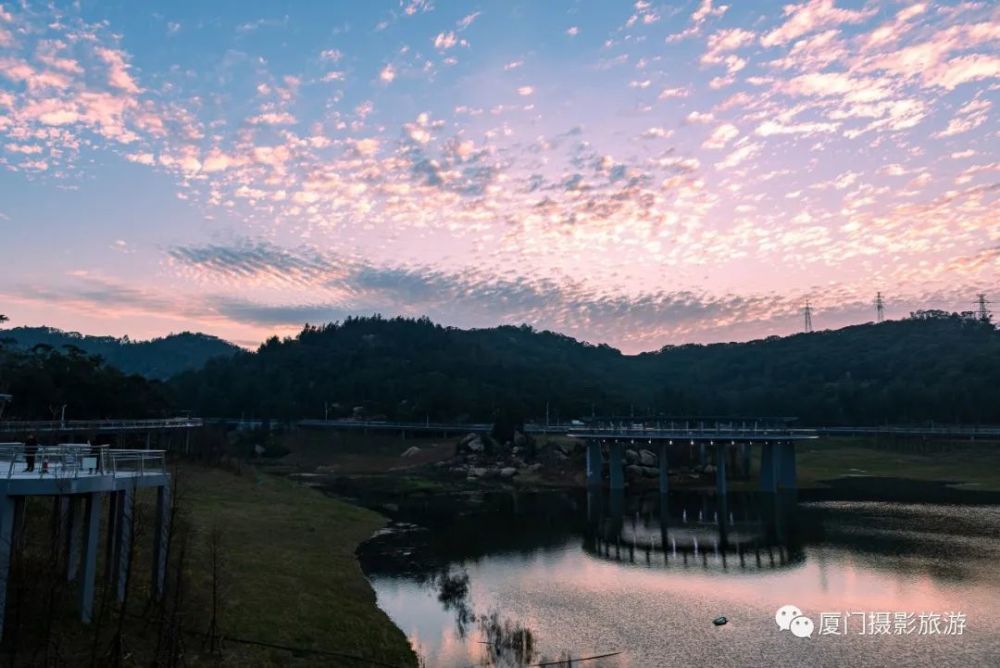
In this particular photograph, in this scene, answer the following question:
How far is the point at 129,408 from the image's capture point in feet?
348

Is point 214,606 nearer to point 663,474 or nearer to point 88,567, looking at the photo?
point 88,567

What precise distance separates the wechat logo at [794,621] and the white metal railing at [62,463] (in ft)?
112

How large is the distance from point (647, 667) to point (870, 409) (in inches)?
7050

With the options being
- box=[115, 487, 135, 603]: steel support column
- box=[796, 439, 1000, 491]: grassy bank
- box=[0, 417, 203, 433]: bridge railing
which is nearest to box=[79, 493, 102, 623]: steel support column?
box=[115, 487, 135, 603]: steel support column

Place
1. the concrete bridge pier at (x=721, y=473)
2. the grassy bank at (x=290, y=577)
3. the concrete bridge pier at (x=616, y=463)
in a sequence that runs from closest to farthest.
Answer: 1. the grassy bank at (x=290, y=577)
2. the concrete bridge pier at (x=721, y=473)
3. the concrete bridge pier at (x=616, y=463)

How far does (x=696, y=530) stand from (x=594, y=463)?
1644 inches

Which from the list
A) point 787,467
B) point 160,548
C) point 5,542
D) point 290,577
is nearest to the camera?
point 5,542

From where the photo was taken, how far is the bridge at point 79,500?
24078 millimetres

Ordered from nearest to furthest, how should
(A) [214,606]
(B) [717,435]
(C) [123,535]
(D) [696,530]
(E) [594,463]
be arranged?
1. (A) [214,606]
2. (C) [123,535]
3. (D) [696,530]
4. (B) [717,435]
5. (E) [594,463]

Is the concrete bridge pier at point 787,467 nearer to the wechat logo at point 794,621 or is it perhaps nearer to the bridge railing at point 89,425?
the wechat logo at point 794,621

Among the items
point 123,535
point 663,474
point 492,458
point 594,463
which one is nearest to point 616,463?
point 594,463

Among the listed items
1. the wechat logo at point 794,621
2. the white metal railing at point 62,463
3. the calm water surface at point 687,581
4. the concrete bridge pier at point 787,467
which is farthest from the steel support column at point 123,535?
the concrete bridge pier at point 787,467

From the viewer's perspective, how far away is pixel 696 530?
70.0 metres

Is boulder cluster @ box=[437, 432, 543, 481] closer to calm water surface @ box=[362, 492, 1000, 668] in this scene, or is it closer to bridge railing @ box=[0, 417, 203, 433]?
calm water surface @ box=[362, 492, 1000, 668]
